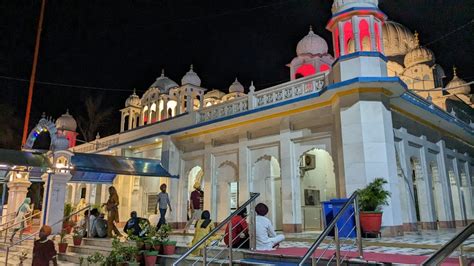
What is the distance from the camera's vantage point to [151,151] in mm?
19203

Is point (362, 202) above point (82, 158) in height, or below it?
below

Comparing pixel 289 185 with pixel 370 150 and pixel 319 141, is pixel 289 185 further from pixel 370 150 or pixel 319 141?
pixel 370 150

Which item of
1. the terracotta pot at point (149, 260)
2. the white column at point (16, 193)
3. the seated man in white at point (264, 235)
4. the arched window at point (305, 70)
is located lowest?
the terracotta pot at point (149, 260)

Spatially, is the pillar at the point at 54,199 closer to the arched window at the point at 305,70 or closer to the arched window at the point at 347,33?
the arched window at the point at 347,33

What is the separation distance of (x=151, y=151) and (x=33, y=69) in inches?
316

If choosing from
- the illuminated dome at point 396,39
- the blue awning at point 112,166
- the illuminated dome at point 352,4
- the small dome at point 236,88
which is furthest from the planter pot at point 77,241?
the illuminated dome at point 396,39

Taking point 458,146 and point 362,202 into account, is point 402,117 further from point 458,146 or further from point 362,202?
point 458,146

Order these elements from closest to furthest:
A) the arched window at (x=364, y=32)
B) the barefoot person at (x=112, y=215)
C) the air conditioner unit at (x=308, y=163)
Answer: the barefoot person at (x=112, y=215), the arched window at (x=364, y=32), the air conditioner unit at (x=308, y=163)

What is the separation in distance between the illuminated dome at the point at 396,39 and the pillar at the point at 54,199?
19.1 metres

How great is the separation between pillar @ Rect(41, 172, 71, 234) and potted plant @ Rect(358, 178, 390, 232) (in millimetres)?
9978

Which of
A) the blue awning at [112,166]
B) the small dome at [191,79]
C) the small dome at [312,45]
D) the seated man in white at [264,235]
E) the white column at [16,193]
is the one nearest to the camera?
the seated man in white at [264,235]

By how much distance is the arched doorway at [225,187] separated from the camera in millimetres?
15406

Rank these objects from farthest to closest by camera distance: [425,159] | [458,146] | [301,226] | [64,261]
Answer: [458,146]
[425,159]
[301,226]
[64,261]

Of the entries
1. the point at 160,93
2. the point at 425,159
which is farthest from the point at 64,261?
the point at 425,159
